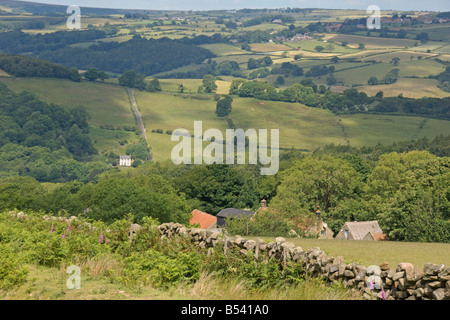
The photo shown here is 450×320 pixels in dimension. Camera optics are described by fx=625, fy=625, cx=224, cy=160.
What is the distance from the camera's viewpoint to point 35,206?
189 ft

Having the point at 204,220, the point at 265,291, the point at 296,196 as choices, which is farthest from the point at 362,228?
the point at 265,291

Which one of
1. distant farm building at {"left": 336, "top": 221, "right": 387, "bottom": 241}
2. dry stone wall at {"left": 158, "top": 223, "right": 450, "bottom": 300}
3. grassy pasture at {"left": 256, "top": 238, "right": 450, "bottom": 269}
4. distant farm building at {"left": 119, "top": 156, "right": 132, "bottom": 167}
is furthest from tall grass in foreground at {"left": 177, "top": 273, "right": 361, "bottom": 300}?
Result: distant farm building at {"left": 119, "top": 156, "right": 132, "bottom": 167}

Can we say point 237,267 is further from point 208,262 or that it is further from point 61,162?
point 61,162

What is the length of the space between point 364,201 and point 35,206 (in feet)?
118

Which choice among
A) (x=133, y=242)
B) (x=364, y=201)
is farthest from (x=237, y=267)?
(x=364, y=201)

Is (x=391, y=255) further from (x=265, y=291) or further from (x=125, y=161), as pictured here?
(x=125, y=161)

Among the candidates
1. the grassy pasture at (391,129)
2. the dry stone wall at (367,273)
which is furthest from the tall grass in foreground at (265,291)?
the grassy pasture at (391,129)

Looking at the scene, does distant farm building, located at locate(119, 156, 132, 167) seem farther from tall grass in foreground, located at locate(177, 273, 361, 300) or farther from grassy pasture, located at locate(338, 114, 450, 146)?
tall grass in foreground, located at locate(177, 273, 361, 300)

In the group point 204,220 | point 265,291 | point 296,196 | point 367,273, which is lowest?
point 204,220

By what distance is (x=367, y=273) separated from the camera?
14.6 m

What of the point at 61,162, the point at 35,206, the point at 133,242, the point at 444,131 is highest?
the point at 133,242

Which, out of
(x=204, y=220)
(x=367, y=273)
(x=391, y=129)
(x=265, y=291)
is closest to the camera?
(x=367, y=273)

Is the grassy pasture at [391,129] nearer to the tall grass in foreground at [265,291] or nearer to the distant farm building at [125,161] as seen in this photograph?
the distant farm building at [125,161]

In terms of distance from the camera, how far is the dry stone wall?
Answer: 13273 millimetres
